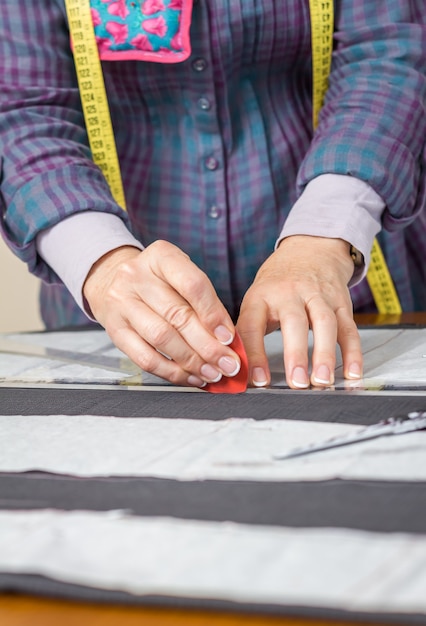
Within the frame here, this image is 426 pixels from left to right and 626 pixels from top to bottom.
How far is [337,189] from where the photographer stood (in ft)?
3.34

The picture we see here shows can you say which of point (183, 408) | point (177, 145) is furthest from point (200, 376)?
point (177, 145)

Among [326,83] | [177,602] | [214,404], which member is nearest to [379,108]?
[326,83]

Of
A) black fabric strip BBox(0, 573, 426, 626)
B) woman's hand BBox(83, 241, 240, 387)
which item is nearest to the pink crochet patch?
woman's hand BBox(83, 241, 240, 387)

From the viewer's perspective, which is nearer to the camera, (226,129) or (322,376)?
(322,376)

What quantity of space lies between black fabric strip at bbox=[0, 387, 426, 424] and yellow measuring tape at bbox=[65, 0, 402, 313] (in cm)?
51

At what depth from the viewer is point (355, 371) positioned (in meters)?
0.84

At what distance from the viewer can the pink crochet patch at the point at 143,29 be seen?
1144mm

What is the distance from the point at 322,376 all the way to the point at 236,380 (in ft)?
0.28

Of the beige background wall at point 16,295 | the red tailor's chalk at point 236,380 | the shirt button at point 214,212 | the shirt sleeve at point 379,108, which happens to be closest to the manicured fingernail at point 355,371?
the red tailor's chalk at point 236,380

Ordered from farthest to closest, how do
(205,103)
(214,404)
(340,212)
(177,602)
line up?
(205,103)
(340,212)
(214,404)
(177,602)

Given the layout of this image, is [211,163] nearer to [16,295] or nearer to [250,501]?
[250,501]

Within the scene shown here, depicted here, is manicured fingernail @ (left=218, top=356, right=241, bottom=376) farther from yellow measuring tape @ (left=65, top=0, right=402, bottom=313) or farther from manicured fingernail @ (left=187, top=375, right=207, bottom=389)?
yellow measuring tape @ (left=65, top=0, right=402, bottom=313)

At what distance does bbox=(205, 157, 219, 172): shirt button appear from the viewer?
4.05 ft

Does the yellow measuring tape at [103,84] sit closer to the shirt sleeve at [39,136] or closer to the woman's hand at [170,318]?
the shirt sleeve at [39,136]
